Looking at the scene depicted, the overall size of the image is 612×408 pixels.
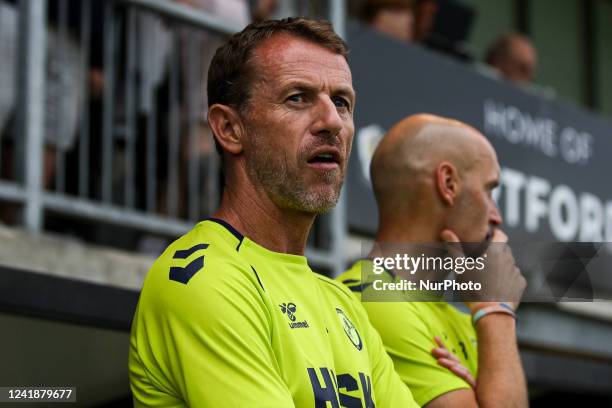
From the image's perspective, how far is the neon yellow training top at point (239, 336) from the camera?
300 centimetres

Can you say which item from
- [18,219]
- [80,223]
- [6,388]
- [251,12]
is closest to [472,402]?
[6,388]

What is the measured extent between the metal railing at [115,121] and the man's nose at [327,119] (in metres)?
2.42

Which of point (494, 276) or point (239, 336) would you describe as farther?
point (494, 276)

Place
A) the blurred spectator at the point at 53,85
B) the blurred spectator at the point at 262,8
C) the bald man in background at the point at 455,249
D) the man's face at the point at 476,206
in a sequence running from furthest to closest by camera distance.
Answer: the blurred spectator at the point at 262,8 → the blurred spectator at the point at 53,85 → the man's face at the point at 476,206 → the bald man in background at the point at 455,249

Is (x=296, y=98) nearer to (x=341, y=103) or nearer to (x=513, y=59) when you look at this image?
(x=341, y=103)

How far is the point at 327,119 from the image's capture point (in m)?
3.45

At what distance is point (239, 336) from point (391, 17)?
563 cm

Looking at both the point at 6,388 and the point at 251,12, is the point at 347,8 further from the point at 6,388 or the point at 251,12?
the point at 6,388

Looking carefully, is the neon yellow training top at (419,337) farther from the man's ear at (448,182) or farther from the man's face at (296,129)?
the man's face at (296,129)

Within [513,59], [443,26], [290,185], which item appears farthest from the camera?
[513,59]

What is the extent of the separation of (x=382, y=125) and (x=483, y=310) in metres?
3.65

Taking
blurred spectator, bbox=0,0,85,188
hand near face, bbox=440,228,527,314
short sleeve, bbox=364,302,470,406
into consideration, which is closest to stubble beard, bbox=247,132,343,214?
short sleeve, bbox=364,302,470,406

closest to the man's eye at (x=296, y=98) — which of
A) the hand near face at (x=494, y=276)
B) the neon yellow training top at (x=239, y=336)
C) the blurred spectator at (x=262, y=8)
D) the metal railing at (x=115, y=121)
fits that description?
the neon yellow training top at (x=239, y=336)

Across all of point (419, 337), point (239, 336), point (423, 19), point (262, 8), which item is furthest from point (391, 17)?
point (239, 336)
